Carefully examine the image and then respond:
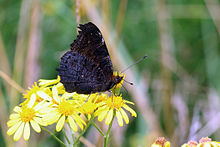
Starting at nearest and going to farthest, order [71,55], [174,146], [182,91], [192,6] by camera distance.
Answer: [71,55] < [174,146] < [182,91] < [192,6]

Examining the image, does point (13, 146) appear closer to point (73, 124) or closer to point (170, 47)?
point (73, 124)

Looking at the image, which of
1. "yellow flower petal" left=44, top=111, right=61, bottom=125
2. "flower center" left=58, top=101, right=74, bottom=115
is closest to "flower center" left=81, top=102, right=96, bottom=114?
"flower center" left=58, top=101, right=74, bottom=115

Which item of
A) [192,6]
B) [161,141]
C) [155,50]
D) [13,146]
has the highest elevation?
[192,6]

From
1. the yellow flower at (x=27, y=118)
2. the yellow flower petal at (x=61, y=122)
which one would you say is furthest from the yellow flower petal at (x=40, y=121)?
the yellow flower petal at (x=61, y=122)

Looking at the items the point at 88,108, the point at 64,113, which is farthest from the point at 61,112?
the point at 88,108

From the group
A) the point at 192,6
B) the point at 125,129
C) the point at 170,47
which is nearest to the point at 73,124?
the point at 125,129

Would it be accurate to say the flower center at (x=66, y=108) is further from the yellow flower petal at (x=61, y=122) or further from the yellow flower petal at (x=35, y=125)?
the yellow flower petal at (x=35, y=125)
